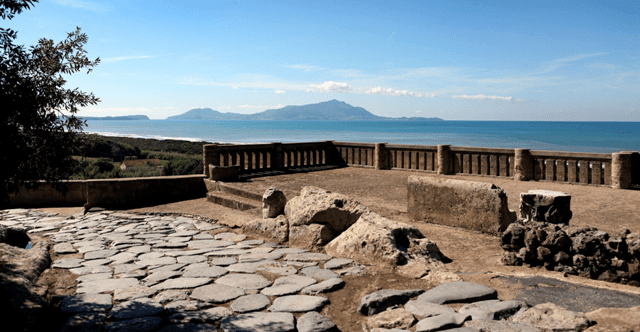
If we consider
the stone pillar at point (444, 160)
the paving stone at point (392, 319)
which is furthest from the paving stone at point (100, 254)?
the stone pillar at point (444, 160)

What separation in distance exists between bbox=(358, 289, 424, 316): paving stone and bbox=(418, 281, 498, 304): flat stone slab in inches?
6.1

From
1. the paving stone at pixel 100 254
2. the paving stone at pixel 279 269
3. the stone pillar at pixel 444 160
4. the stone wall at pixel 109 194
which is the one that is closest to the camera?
the paving stone at pixel 279 269

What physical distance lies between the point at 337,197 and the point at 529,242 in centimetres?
269

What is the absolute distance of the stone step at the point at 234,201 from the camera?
9655mm

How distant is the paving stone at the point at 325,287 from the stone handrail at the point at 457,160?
8.53 m

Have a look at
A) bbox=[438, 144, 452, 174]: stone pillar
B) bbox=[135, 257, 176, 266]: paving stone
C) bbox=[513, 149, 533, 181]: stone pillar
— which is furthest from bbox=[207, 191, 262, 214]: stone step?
bbox=[513, 149, 533, 181]: stone pillar

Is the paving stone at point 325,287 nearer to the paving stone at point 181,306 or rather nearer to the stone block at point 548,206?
the paving stone at point 181,306

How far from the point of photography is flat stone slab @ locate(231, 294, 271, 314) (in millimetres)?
Result: 4153

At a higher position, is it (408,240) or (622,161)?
(622,161)

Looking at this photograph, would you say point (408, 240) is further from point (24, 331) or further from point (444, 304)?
point (24, 331)

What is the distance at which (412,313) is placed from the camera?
3.90 meters

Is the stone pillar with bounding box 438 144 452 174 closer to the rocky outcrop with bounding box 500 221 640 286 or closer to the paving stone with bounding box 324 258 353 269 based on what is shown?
the rocky outcrop with bounding box 500 221 640 286

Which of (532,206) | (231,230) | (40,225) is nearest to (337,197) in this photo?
(231,230)

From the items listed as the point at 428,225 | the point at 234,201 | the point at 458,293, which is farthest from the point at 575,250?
the point at 234,201
